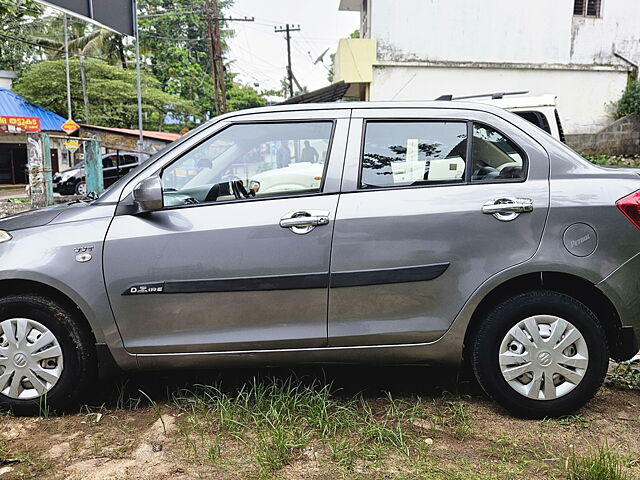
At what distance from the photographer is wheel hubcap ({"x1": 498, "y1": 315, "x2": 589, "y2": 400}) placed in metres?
2.91

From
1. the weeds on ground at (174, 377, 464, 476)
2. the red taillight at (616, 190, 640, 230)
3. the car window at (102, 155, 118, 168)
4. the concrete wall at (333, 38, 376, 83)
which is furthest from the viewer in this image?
the car window at (102, 155, 118, 168)

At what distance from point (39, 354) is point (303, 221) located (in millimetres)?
1568

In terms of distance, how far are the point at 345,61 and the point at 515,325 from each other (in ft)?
39.5

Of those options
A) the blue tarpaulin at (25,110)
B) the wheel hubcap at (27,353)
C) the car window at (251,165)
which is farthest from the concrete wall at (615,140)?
the blue tarpaulin at (25,110)

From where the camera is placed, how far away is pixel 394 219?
2.92 metres

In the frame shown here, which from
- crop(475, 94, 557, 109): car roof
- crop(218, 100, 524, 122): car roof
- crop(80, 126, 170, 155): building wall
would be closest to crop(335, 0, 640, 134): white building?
crop(475, 94, 557, 109): car roof

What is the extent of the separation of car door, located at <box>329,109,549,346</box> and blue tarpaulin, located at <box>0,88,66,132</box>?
27940 millimetres

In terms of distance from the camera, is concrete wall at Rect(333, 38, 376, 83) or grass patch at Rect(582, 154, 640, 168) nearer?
concrete wall at Rect(333, 38, 376, 83)

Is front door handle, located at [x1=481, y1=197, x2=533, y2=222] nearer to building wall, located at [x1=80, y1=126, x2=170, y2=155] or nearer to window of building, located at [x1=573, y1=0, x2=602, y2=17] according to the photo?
window of building, located at [x1=573, y1=0, x2=602, y2=17]

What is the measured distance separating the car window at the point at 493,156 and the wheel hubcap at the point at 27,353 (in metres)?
2.44

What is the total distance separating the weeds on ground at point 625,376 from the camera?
11.4 feet

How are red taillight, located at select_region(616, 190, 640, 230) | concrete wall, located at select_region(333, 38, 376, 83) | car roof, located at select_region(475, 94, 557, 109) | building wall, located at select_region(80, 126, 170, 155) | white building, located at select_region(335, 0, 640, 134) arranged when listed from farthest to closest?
building wall, located at select_region(80, 126, 170, 155), white building, located at select_region(335, 0, 640, 134), concrete wall, located at select_region(333, 38, 376, 83), car roof, located at select_region(475, 94, 557, 109), red taillight, located at select_region(616, 190, 640, 230)

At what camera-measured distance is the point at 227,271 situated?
9.54 feet

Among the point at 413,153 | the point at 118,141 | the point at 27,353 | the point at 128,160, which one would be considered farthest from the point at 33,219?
the point at 118,141
